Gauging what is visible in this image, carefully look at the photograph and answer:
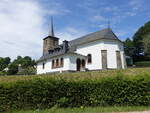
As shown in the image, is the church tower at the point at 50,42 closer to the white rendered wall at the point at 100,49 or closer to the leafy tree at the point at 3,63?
the white rendered wall at the point at 100,49

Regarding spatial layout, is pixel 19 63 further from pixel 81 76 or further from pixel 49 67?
pixel 81 76

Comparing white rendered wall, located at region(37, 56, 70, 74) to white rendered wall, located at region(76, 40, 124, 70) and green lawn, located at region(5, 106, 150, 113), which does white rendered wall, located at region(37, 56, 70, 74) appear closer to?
white rendered wall, located at region(76, 40, 124, 70)

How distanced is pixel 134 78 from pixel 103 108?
194cm

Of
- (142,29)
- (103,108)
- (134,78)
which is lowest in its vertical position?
(103,108)

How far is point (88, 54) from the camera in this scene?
110ft

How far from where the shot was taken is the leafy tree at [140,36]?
184ft

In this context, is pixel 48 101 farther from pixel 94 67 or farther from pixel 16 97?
pixel 94 67

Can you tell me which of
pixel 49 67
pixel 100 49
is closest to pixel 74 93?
pixel 100 49

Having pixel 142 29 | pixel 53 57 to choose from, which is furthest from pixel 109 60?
pixel 142 29

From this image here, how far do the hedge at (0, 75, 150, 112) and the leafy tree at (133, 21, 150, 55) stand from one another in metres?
52.5

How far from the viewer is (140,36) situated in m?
57.5

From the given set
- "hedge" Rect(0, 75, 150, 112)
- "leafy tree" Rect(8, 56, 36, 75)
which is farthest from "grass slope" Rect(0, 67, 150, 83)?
"leafy tree" Rect(8, 56, 36, 75)

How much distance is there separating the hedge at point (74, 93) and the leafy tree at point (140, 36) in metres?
52.5

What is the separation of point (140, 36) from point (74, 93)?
55.9m
